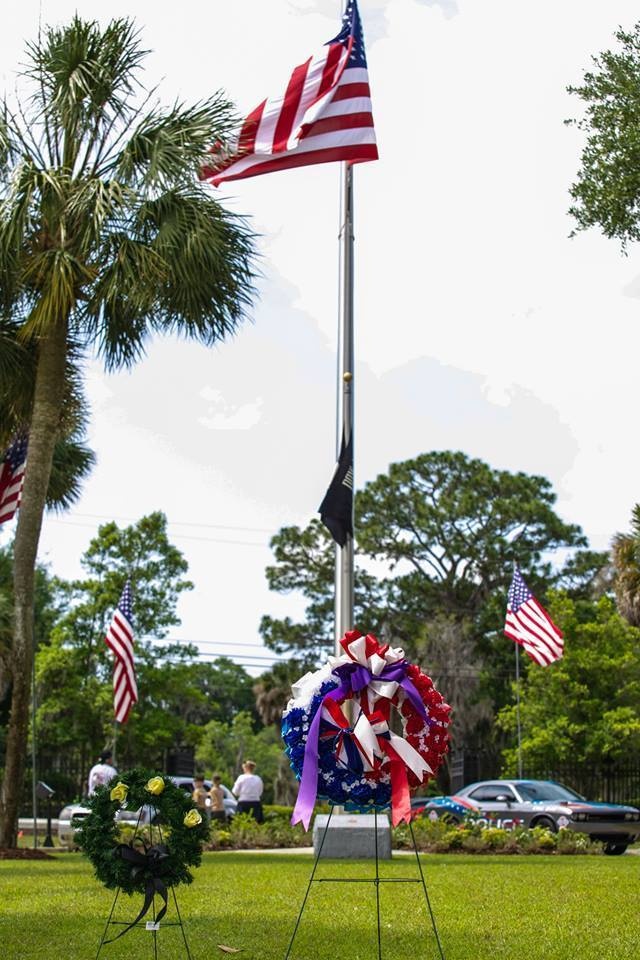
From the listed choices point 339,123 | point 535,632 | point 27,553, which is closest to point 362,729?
point 27,553

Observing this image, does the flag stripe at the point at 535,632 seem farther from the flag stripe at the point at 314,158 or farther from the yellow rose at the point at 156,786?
the yellow rose at the point at 156,786

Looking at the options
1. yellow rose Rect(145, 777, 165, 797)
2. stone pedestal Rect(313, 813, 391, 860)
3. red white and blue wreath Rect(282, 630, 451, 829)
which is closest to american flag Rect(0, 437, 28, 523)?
stone pedestal Rect(313, 813, 391, 860)

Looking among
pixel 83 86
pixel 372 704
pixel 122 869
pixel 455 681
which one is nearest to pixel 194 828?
pixel 122 869

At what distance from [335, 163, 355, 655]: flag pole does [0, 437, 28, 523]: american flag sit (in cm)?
728

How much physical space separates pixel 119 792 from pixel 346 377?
971 cm

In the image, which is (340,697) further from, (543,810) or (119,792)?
(543,810)

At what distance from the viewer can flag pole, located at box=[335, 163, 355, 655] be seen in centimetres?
1413

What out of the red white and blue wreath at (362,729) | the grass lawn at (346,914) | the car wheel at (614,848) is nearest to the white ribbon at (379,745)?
the red white and blue wreath at (362,729)

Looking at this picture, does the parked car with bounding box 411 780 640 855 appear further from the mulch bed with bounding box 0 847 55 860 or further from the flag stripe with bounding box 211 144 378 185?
the flag stripe with bounding box 211 144 378 185

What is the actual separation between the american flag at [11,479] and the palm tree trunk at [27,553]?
12.3ft

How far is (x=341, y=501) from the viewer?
14.9 meters

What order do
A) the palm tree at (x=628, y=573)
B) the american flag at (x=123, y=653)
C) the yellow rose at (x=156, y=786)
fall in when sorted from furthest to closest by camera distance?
the palm tree at (x=628, y=573) < the american flag at (x=123, y=653) < the yellow rose at (x=156, y=786)

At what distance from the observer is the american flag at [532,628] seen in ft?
83.0

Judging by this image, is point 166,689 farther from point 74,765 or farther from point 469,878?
point 469,878
